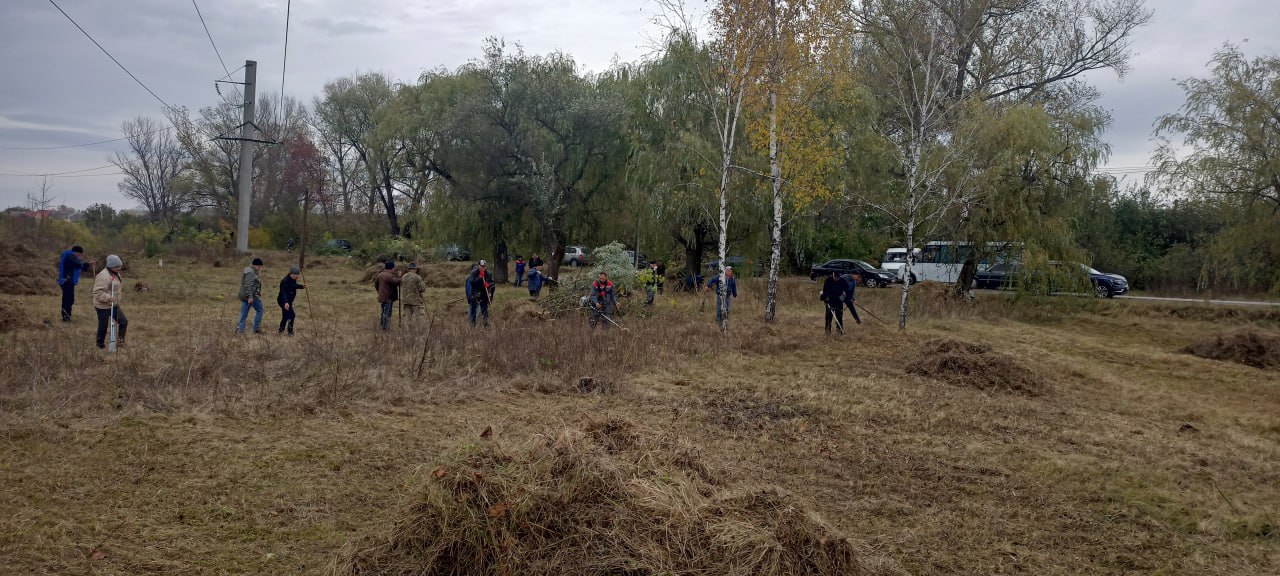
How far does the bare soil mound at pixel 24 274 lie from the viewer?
19294 millimetres

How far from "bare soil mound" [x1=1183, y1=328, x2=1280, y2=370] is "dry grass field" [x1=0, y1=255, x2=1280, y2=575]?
0.44 metres

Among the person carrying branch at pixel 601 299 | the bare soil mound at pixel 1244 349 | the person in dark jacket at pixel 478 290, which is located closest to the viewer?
the person carrying branch at pixel 601 299

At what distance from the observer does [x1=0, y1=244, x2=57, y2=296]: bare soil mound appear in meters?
19.3

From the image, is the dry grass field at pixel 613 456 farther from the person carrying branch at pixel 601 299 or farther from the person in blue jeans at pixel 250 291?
the person carrying branch at pixel 601 299

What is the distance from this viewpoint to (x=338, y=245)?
4459cm

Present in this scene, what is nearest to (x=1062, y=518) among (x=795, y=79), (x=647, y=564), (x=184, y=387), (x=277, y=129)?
(x=647, y=564)

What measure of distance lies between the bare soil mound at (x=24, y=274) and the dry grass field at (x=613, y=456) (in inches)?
252

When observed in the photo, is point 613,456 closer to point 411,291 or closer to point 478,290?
point 411,291

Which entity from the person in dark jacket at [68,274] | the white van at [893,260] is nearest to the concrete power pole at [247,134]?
the person in dark jacket at [68,274]

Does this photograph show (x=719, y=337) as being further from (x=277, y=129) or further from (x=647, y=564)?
(x=277, y=129)

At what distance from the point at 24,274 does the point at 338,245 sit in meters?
24.5

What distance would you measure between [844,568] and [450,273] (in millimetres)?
26810

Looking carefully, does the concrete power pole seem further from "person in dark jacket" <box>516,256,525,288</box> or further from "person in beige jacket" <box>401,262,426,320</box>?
"person in beige jacket" <box>401,262,426,320</box>

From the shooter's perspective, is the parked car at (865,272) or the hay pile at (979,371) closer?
the hay pile at (979,371)
